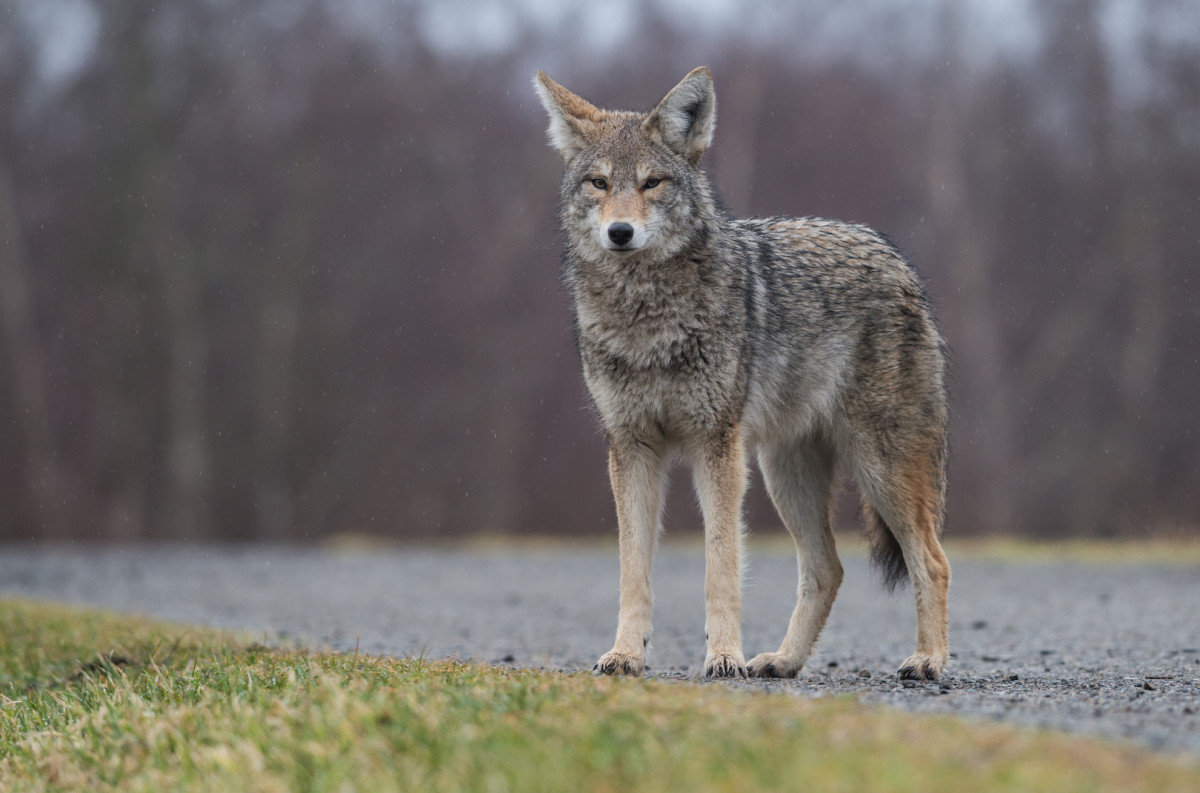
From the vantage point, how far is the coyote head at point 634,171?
5.46 metres

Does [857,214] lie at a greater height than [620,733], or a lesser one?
greater

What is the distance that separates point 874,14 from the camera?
2317 centimetres

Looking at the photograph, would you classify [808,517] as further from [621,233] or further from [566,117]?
[566,117]

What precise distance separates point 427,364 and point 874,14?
1070 centimetres

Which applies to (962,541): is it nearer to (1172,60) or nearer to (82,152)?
(1172,60)

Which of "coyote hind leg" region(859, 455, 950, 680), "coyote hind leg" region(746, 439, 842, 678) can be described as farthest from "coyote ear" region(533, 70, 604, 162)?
"coyote hind leg" region(859, 455, 950, 680)

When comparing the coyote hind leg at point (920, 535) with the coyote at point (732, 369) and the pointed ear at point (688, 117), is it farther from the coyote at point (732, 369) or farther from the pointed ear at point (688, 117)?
the pointed ear at point (688, 117)

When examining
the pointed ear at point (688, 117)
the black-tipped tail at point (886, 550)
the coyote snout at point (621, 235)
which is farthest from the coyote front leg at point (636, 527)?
the pointed ear at point (688, 117)

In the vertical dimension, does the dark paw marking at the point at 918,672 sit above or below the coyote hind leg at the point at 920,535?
below

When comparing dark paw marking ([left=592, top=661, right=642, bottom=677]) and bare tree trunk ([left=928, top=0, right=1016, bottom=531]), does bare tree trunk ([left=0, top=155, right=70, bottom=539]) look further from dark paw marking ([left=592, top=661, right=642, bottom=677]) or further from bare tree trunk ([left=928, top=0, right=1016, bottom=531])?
dark paw marking ([left=592, top=661, right=642, bottom=677])

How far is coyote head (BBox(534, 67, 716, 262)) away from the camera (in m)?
5.46

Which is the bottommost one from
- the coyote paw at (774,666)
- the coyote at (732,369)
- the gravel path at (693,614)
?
the gravel path at (693,614)

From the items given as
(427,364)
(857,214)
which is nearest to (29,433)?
(427,364)

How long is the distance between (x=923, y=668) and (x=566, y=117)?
303cm
